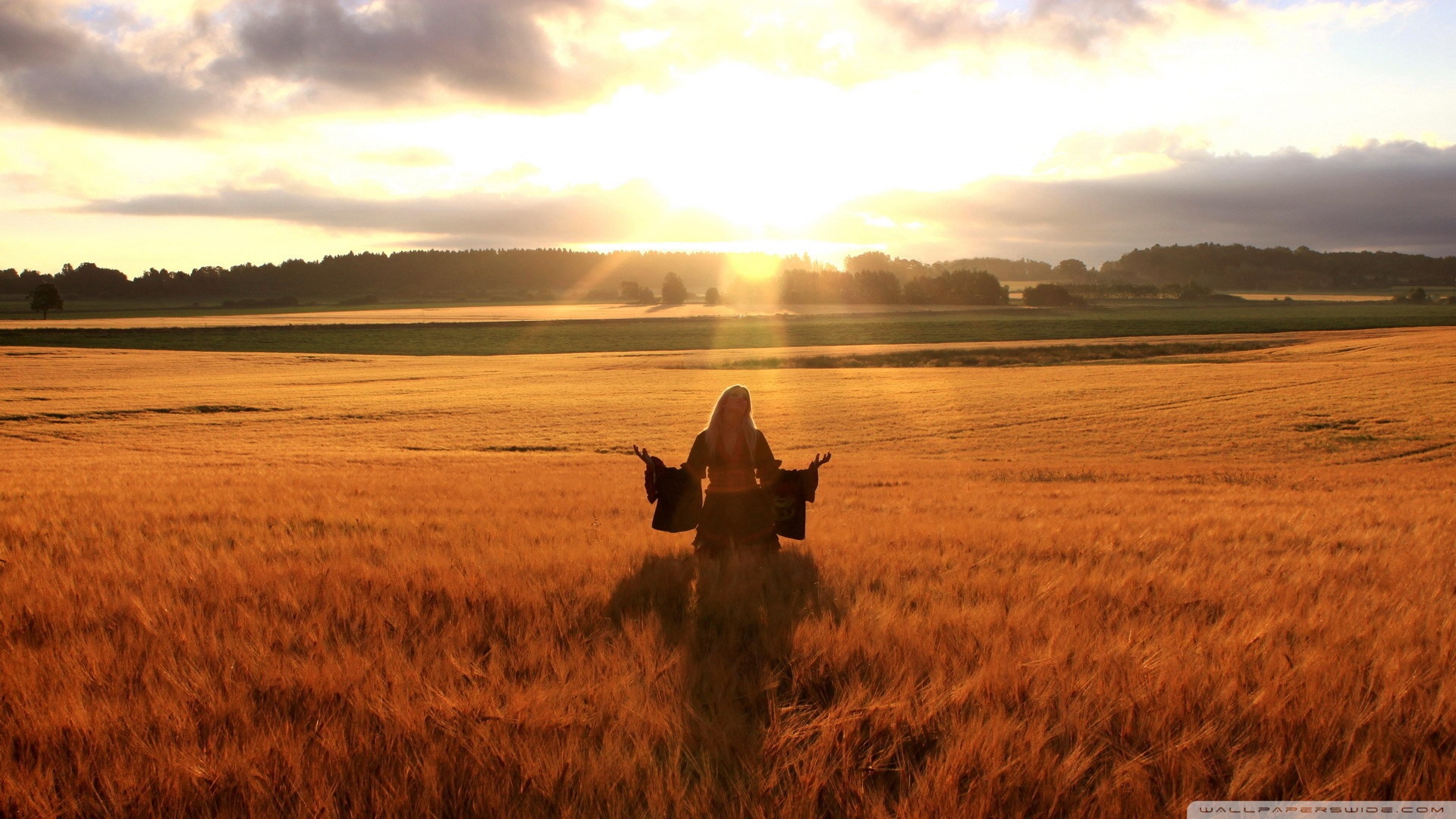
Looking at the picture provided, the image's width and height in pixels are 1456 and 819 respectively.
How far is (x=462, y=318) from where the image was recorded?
94.1m

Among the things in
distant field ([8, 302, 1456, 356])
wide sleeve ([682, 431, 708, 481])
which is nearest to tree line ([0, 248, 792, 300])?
distant field ([8, 302, 1456, 356])

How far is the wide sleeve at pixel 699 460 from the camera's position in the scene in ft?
20.5

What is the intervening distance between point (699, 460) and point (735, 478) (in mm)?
315

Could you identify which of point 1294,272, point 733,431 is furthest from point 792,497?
point 1294,272

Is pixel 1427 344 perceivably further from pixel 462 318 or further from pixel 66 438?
pixel 462 318

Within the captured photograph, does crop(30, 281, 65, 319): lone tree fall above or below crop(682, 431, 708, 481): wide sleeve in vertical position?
above

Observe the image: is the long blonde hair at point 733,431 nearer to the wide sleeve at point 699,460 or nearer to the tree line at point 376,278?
the wide sleeve at point 699,460

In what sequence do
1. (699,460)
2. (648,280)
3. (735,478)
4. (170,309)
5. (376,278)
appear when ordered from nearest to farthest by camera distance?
(735,478)
(699,460)
(170,309)
(376,278)
(648,280)

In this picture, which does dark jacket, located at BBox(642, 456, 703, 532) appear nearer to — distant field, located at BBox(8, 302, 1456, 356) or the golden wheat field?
the golden wheat field

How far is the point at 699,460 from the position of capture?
6289 millimetres

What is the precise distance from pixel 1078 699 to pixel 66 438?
99.1 feet

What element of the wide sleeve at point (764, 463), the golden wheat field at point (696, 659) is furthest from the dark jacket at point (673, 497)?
the wide sleeve at point (764, 463)

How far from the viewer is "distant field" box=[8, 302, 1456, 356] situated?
65.6 meters

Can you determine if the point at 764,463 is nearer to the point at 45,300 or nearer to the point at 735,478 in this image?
the point at 735,478
